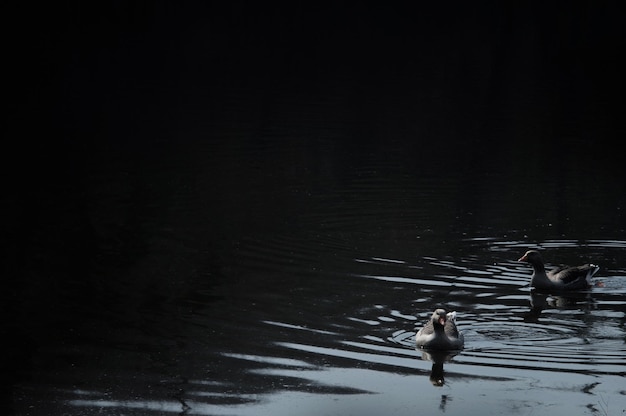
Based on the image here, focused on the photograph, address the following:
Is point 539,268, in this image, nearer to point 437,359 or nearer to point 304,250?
point 304,250

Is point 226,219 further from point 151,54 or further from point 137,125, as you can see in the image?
point 151,54

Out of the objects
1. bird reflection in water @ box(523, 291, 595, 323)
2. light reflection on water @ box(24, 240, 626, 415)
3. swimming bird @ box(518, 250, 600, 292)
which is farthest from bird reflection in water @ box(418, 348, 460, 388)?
swimming bird @ box(518, 250, 600, 292)

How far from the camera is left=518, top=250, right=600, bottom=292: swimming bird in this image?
19.8 m

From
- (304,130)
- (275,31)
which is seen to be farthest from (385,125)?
(275,31)

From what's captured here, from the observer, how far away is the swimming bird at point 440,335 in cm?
1592

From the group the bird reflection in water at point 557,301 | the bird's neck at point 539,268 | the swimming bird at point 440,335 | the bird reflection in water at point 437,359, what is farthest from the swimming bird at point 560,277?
the bird reflection in water at point 437,359

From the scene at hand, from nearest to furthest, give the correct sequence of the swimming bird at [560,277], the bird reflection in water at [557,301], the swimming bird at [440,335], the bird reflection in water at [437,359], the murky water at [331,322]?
the murky water at [331,322], the bird reflection in water at [437,359], the swimming bird at [440,335], the bird reflection in water at [557,301], the swimming bird at [560,277]

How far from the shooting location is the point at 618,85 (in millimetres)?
62750

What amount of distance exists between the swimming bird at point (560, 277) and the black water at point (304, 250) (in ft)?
0.62

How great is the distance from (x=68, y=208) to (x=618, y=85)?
42.5 m

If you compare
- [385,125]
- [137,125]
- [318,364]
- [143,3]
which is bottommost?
[318,364]

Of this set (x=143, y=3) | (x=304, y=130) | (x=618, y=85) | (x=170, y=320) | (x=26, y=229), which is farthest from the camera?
(x=143, y=3)

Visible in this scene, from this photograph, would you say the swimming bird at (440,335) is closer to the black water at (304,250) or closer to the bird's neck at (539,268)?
the black water at (304,250)

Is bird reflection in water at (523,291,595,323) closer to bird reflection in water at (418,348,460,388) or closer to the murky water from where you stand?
the murky water
